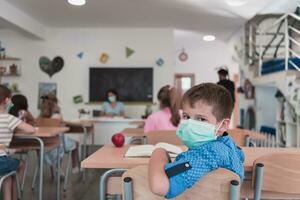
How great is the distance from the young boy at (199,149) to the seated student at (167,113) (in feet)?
4.90

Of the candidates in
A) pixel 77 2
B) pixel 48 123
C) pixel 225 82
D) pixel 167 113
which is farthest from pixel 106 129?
pixel 167 113

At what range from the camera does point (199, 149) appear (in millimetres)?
1148

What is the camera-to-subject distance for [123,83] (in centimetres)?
716

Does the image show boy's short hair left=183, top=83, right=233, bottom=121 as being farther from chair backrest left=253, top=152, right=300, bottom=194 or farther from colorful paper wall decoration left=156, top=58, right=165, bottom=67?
colorful paper wall decoration left=156, top=58, right=165, bottom=67

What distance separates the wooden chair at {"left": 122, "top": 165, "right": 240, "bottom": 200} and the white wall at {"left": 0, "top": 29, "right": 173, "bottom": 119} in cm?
612

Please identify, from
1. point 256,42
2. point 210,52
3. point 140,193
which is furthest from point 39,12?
point 210,52

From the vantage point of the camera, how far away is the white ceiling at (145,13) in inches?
214

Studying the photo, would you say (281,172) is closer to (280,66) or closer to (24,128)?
(24,128)

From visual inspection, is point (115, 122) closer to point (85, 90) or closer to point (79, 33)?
point (85, 90)

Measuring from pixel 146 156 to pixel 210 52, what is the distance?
31.8ft

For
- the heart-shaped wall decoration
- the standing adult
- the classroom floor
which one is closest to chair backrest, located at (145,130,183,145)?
the classroom floor

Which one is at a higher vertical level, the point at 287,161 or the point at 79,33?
the point at 79,33

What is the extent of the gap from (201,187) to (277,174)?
0.47 meters

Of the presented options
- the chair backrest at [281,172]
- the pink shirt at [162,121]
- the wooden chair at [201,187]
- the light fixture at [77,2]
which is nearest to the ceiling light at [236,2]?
the light fixture at [77,2]
